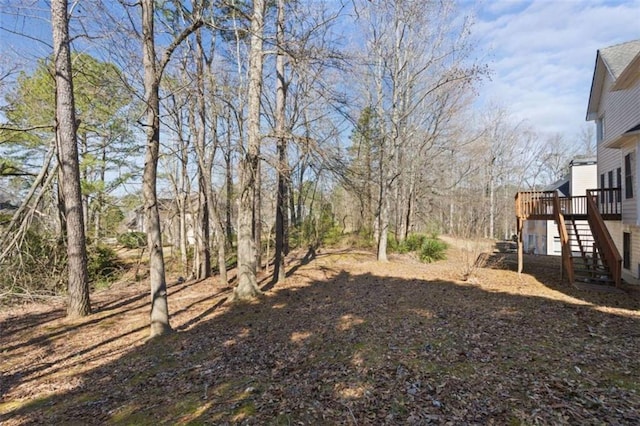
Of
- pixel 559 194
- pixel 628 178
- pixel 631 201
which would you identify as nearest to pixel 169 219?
pixel 631 201

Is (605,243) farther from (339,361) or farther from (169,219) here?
(169,219)

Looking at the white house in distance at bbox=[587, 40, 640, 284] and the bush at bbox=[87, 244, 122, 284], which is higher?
the white house in distance at bbox=[587, 40, 640, 284]

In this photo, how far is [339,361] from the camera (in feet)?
14.9

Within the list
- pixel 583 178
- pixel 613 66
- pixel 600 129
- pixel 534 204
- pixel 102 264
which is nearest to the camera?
pixel 613 66

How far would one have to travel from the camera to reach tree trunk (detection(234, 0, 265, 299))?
26.4ft

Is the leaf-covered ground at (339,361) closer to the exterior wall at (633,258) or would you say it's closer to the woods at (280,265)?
the woods at (280,265)

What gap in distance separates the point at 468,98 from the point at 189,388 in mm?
18557

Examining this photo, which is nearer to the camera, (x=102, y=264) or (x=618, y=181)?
(x=618, y=181)

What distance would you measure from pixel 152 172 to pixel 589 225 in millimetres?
12178

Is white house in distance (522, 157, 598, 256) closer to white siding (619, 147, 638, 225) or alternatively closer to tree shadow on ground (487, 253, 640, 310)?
white siding (619, 147, 638, 225)

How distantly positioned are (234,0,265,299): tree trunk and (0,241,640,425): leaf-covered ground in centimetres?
99

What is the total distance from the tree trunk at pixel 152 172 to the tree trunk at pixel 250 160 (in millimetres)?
2456

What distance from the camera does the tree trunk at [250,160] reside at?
26.4 feet

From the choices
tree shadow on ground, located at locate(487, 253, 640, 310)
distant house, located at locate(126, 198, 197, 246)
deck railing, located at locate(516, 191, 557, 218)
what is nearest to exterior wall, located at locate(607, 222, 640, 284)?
tree shadow on ground, located at locate(487, 253, 640, 310)
